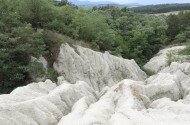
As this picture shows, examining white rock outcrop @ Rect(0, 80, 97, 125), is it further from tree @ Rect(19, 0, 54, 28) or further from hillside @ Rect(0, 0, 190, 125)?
tree @ Rect(19, 0, 54, 28)

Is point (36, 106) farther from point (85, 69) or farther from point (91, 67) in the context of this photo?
point (91, 67)

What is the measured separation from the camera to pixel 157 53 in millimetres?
95000

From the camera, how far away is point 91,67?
61.9 metres

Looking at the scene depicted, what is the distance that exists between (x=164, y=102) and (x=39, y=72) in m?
22.9

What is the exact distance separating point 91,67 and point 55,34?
23.8 feet

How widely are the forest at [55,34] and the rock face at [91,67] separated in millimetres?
1848

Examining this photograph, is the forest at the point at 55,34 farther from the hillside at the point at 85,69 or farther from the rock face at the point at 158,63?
the rock face at the point at 158,63

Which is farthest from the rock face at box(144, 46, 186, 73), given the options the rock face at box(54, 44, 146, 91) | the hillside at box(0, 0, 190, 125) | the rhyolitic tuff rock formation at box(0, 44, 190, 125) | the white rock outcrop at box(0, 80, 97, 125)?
the white rock outcrop at box(0, 80, 97, 125)

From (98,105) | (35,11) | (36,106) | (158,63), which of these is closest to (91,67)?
(35,11)

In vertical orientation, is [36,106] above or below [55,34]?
above

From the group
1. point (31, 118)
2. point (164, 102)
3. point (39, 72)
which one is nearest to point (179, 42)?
point (39, 72)

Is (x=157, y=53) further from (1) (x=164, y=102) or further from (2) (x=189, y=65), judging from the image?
(1) (x=164, y=102)

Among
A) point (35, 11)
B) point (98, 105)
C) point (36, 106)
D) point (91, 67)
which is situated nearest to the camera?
point (36, 106)

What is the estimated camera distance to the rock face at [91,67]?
58.9 m
